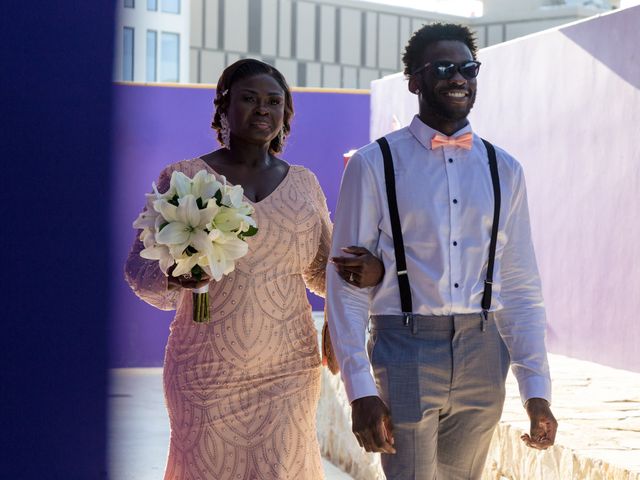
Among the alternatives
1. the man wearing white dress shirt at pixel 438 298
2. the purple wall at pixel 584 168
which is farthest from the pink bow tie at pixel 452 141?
the purple wall at pixel 584 168

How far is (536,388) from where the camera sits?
2.78 meters

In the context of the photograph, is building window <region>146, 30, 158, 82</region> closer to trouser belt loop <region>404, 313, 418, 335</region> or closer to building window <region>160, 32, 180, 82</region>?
building window <region>160, 32, 180, 82</region>

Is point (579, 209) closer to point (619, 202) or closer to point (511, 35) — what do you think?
point (619, 202)

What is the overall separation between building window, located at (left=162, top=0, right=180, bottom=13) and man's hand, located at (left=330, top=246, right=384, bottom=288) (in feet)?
126

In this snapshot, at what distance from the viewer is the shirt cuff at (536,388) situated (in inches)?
109

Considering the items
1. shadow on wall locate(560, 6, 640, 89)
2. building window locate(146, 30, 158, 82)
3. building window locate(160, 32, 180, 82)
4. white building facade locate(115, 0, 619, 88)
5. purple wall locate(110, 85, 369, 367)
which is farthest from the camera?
white building facade locate(115, 0, 619, 88)

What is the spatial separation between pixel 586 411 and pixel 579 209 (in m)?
2.71

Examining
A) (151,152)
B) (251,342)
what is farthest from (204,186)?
(151,152)

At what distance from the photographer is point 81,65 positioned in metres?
3.02

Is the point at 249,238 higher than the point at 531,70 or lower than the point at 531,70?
lower

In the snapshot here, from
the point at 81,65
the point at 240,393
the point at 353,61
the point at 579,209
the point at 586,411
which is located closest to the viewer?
the point at 81,65

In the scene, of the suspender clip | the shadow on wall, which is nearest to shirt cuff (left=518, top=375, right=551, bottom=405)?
the suspender clip

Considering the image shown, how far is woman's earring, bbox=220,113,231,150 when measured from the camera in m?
3.52

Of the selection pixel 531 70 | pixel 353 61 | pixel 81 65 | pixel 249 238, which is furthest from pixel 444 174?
pixel 353 61
